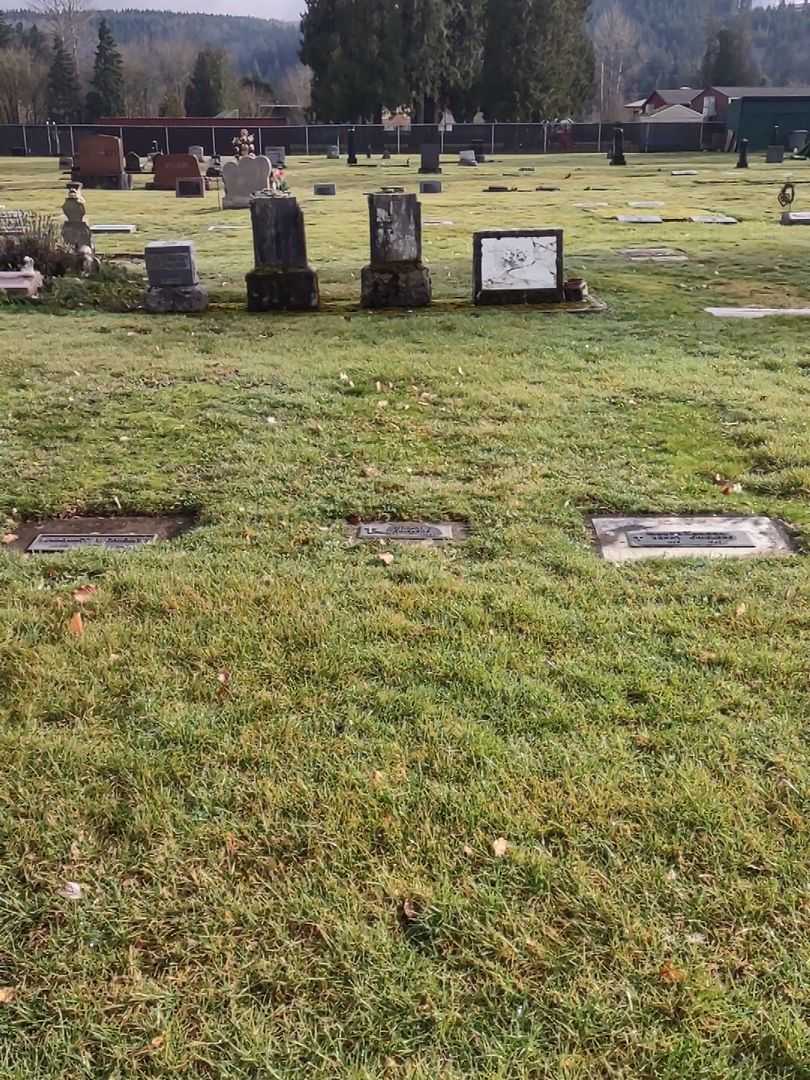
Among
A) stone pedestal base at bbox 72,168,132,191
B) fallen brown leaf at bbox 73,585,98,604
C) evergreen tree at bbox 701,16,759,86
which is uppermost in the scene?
evergreen tree at bbox 701,16,759,86

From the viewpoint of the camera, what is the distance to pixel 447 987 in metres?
2.18

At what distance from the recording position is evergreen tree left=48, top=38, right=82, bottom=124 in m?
78.0

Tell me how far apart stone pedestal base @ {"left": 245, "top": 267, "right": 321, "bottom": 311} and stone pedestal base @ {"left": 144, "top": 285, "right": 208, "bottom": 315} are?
0.54 meters

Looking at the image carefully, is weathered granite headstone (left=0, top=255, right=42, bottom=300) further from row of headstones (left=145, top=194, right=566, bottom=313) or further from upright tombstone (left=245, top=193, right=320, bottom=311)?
upright tombstone (left=245, top=193, right=320, bottom=311)

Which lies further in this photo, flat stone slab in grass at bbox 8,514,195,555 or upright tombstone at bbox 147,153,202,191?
upright tombstone at bbox 147,153,202,191

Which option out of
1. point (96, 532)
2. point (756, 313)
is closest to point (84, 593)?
point (96, 532)

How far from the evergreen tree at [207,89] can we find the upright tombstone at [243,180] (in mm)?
63386

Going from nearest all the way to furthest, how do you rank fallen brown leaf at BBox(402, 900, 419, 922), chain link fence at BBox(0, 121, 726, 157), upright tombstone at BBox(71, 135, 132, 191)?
1. fallen brown leaf at BBox(402, 900, 419, 922)
2. upright tombstone at BBox(71, 135, 132, 191)
3. chain link fence at BBox(0, 121, 726, 157)

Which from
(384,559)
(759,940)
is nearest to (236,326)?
→ (384,559)

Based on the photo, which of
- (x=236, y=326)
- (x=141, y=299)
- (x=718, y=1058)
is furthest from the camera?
(x=141, y=299)

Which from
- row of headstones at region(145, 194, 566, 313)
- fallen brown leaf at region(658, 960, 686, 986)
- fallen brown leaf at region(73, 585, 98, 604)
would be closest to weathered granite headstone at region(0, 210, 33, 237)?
row of headstones at region(145, 194, 566, 313)

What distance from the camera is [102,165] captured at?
110ft

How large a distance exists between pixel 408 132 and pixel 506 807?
5702 centimetres

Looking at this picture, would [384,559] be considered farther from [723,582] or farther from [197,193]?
[197,193]
